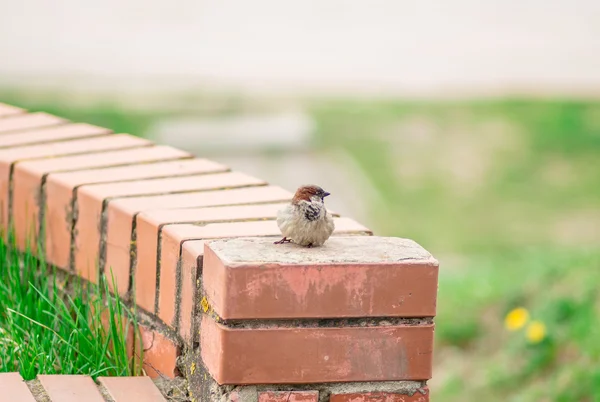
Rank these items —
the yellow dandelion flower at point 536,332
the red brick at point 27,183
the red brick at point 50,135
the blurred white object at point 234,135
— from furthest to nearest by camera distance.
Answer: the blurred white object at point 234,135 < the yellow dandelion flower at point 536,332 < the red brick at point 50,135 < the red brick at point 27,183

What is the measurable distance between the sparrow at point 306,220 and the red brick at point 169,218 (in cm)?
33

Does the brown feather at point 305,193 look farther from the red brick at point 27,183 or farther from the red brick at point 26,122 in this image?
the red brick at point 26,122

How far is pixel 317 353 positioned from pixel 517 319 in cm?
272

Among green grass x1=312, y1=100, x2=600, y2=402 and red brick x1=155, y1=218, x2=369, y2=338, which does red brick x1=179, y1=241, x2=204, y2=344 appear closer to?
red brick x1=155, y1=218, x2=369, y2=338

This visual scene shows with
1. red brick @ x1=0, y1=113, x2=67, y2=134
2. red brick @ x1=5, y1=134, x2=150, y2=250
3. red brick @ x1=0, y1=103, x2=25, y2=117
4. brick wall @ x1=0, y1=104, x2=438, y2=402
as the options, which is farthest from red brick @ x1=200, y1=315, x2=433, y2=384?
red brick @ x1=0, y1=103, x2=25, y2=117

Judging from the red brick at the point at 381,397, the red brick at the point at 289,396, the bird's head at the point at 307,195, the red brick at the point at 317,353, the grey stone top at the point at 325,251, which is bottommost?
the red brick at the point at 381,397

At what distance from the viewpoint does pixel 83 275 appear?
2707mm

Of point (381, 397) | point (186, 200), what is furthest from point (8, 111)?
point (381, 397)

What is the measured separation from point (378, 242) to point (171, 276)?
464mm

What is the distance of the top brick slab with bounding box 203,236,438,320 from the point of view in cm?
205

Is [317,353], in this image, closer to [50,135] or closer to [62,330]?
[62,330]

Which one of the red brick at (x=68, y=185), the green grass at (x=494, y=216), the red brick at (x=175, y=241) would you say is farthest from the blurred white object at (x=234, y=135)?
the red brick at (x=175, y=241)

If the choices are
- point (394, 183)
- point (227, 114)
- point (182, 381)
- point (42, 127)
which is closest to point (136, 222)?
point (182, 381)

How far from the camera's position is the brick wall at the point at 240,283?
207cm
